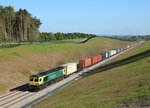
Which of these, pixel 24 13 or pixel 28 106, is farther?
pixel 24 13

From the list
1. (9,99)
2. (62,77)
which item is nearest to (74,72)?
(62,77)

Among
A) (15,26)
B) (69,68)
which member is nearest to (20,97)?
(69,68)

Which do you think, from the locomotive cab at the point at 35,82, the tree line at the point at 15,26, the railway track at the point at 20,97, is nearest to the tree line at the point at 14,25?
the tree line at the point at 15,26

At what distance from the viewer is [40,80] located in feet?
105

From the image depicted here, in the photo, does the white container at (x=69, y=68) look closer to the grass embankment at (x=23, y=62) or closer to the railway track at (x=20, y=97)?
the railway track at (x=20, y=97)

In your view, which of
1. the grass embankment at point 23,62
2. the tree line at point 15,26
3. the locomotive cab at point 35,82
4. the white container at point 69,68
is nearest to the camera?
the locomotive cab at point 35,82

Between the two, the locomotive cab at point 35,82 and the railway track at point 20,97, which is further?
the locomotive cab at point 35,82

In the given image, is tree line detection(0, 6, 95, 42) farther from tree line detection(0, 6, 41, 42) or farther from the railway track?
the railway track

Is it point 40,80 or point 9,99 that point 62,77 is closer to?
point 40,80

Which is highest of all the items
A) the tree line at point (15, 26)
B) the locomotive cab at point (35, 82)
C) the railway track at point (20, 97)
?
the tree line at point (15, 26)

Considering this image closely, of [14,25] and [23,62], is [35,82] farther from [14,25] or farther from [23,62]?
[14,25]

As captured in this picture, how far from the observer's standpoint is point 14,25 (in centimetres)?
8888

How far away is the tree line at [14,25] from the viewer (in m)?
81.6

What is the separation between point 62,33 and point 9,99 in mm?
141183
